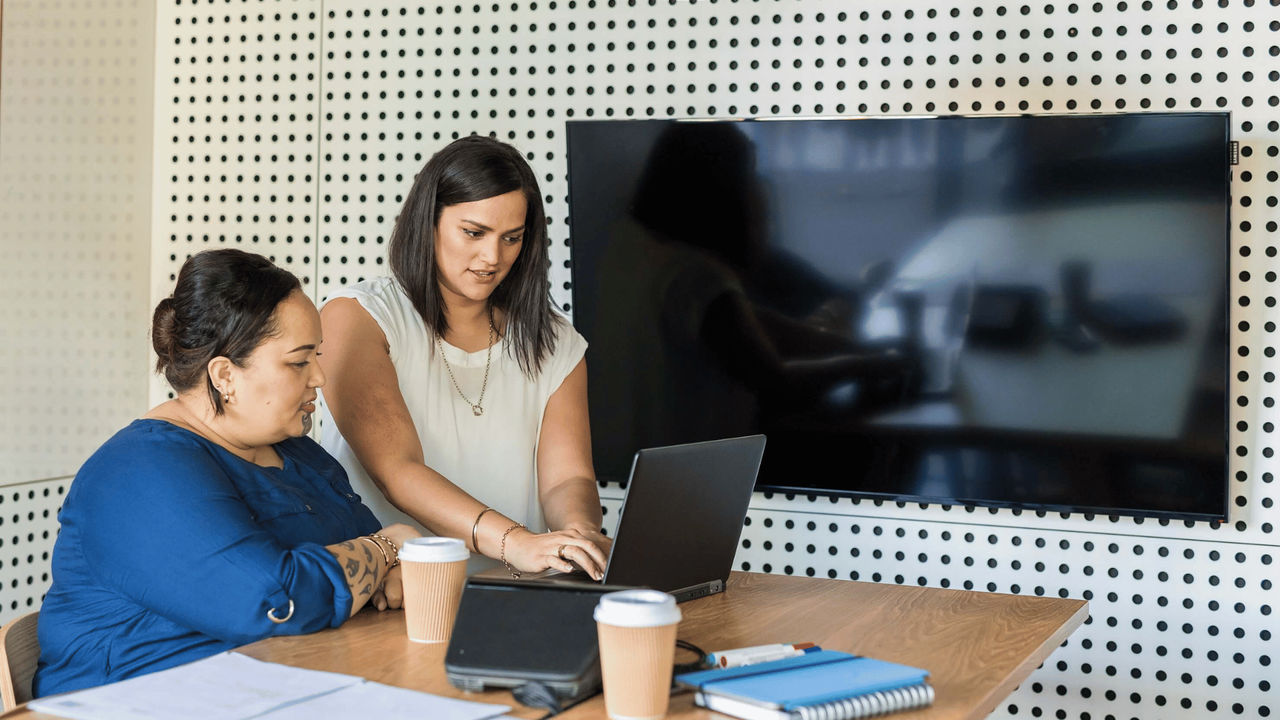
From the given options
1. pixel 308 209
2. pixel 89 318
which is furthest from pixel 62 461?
pixel 308 209

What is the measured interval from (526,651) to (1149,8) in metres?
2.23

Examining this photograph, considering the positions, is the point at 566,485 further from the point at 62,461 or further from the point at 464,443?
the point at 62,461

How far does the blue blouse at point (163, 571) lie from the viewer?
5.31 feet

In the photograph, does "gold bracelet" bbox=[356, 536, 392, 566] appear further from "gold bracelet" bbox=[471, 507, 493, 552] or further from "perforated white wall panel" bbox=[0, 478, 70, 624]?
"perforated white wall panel" bbox=[0, 478, 70, 624]

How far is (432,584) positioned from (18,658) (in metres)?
0.66

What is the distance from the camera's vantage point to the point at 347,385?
216 centimetres

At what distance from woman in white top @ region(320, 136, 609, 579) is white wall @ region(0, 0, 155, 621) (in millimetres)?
1449

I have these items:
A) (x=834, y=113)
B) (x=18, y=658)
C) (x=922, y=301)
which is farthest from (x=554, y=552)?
(x=834, y=113)

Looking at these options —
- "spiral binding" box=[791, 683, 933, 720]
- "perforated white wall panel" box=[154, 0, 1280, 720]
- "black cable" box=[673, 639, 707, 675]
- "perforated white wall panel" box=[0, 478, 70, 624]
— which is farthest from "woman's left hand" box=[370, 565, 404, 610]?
"perforated white wall panel" box=[0, 478, 70, 624]

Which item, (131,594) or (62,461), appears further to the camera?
(62,461)

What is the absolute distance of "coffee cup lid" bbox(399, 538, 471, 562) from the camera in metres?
1.56

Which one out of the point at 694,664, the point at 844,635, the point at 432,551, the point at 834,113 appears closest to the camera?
the point at 694,664

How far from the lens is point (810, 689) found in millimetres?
1316

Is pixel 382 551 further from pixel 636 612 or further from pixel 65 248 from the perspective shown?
pixel 65 248
